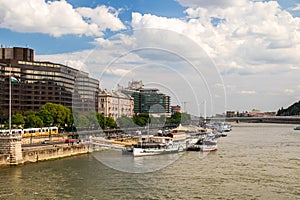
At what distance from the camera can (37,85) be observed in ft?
190

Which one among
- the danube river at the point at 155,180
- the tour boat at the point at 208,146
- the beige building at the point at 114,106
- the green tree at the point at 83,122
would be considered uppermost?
the beige building at the point at 114,106

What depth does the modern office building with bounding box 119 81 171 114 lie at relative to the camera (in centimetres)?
7032

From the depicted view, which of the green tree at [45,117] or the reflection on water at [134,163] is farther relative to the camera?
the green tree at [45,117]

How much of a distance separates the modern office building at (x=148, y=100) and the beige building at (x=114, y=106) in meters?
3.02

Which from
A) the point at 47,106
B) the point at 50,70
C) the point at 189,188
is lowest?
the point at 189,188

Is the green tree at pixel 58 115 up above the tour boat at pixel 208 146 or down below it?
above

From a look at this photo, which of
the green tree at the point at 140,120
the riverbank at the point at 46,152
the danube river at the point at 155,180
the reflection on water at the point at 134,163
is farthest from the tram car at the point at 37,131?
the green tree at the point at 140,120

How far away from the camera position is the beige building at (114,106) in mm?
63594

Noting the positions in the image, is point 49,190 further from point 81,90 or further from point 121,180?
point 81,90

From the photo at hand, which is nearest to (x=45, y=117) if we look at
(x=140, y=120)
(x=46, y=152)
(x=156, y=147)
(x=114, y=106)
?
(x=156, y=147)

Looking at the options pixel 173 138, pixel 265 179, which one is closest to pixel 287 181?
pixel 265 179

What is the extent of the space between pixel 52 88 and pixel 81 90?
249 inches

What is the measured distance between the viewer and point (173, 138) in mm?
37844

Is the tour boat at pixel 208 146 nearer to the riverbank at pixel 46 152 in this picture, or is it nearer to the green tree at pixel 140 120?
the riverbank at pixel 46 152
